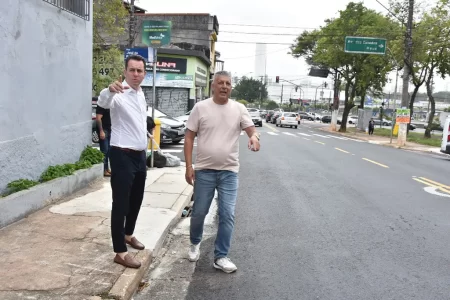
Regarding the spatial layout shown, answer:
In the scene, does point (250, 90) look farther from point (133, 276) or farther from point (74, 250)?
point (133, 276)

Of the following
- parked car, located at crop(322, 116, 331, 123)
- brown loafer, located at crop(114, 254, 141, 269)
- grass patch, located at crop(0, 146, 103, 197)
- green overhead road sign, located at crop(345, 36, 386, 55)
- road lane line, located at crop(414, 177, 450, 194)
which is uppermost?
green overhead road sign, located at crop(345, 36, 386, 55)

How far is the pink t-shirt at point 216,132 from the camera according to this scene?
4039 mm

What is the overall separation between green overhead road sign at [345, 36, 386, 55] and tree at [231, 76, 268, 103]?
7364cm

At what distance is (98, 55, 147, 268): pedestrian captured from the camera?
379 cm

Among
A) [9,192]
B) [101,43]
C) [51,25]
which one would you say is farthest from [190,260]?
[101,43]

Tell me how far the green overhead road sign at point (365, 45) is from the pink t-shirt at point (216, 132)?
A: 24.1 meters

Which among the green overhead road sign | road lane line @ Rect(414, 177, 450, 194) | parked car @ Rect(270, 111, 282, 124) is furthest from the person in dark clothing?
Result: parked car @ Rect(270, 111, 282, 124)

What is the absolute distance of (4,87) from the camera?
4.83 metres

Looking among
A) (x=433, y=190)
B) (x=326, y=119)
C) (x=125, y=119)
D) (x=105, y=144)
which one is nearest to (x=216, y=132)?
(x=125, y=119)

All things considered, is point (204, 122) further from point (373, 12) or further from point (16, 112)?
point (373, 12)

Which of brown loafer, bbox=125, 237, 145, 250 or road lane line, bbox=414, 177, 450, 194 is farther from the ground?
brown loafer, bbox=125, 237, 145, 250

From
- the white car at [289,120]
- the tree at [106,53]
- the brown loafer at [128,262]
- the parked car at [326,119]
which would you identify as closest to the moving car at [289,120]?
the white car at [289,120]

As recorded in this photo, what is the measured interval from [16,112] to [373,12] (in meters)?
37.0

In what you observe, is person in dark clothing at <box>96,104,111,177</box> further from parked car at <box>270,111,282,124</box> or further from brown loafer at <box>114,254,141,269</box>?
parked car at <box>270,111,282,124</box>
